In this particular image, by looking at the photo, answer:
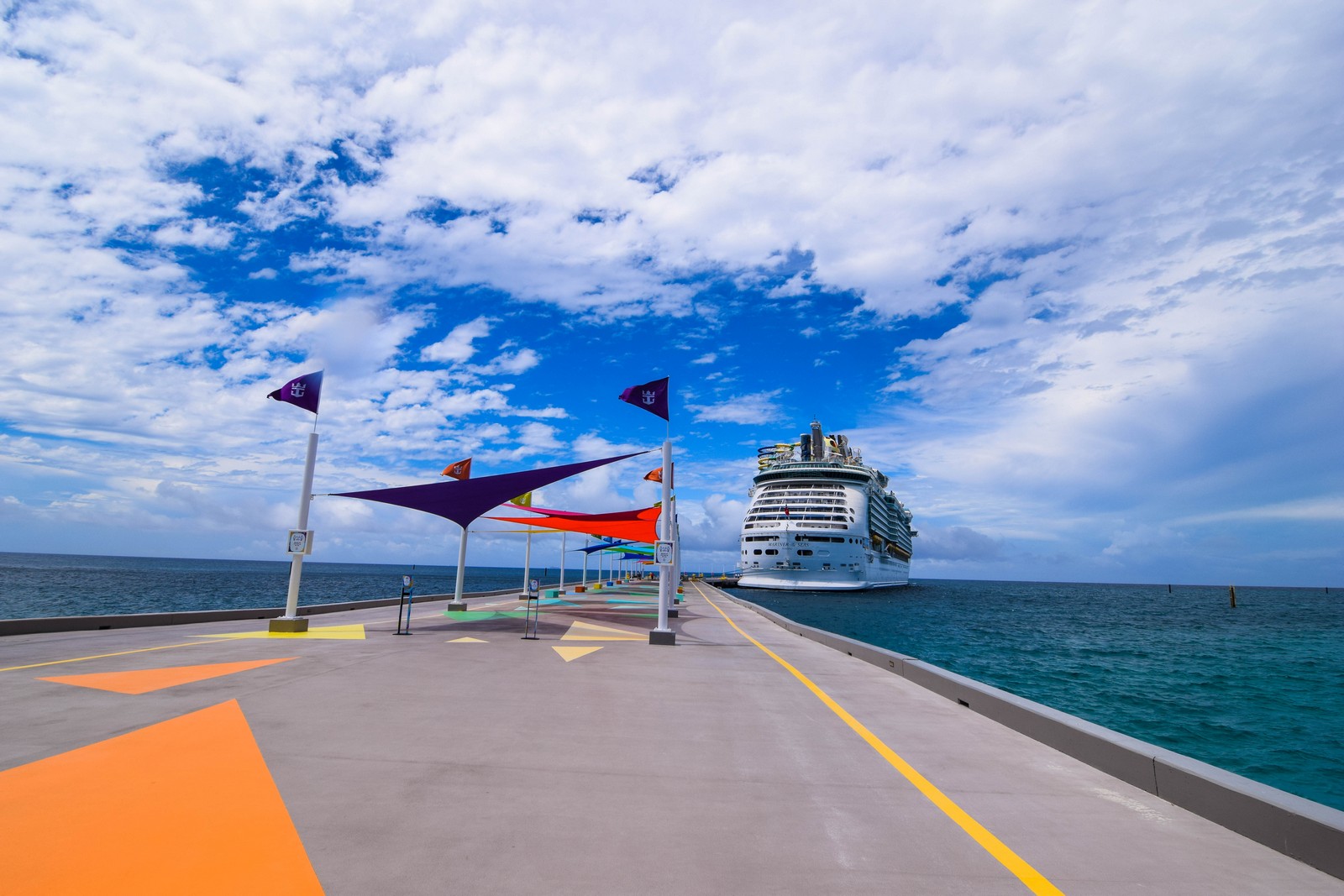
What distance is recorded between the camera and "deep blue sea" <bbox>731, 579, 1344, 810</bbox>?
13.2 meters

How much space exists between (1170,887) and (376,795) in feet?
15.7

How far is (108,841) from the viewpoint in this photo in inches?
143

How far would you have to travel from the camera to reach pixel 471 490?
16391 millimetres

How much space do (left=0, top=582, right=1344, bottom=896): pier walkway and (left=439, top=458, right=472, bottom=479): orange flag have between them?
36.5 ft

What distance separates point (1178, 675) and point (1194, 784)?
24009 millimetres

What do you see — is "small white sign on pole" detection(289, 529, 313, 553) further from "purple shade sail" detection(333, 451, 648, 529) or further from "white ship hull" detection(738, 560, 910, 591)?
"white ship hull" detection(738, 560, 910, 591)

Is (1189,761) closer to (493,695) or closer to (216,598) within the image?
(493,695)

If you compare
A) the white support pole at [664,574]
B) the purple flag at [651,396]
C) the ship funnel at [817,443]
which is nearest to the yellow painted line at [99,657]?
the white support pole at [664,574]

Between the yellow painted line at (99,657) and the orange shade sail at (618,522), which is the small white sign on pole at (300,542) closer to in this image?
the yellow painted line at (99,657)

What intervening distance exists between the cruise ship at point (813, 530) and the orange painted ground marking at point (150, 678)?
191ft

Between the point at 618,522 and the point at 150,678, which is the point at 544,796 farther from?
the point at 618,522

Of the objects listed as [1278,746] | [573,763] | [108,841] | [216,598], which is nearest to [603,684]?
[573,763]

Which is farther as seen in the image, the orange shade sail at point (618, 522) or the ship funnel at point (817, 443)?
the ship funnel at point (817, 443)

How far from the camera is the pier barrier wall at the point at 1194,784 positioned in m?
3.82
